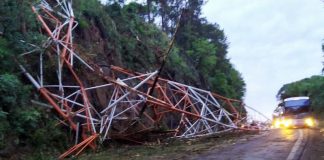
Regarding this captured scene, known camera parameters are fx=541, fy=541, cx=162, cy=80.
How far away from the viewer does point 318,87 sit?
6325 cm

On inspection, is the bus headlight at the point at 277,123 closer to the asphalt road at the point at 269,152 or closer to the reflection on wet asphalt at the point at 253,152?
the asphalt road at the point at 269,152

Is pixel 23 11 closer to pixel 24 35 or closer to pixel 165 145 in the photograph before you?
pixel 24 35

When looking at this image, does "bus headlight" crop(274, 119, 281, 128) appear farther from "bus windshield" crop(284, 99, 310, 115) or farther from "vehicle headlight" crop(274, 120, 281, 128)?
"bus windshield" crop(284, 99, 310, 115)

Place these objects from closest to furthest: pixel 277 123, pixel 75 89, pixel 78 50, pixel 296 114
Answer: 1. pixel 75 89
2. pixel 78 50
3. pixel 296 114
4. pixel 277 123

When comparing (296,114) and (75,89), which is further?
(296,114)

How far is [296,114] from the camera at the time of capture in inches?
1415

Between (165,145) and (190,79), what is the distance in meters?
25.6

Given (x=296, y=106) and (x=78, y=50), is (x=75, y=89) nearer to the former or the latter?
(x=78, y=50)

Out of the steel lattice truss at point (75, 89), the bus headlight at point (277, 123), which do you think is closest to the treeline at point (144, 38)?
the steel lattice truss at point (75, 89)

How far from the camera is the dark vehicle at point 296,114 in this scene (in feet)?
115

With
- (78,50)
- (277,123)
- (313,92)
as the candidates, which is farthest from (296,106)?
(313,92)

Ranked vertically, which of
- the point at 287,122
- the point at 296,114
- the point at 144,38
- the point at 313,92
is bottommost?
the point at 287,122

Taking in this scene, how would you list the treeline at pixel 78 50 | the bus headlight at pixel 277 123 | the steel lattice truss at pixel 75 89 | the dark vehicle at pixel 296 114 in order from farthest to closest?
the bus headlight at pixel 277 123
the dark vehicle at pixel 296 114
the steel lattice truss at pixel 75 89
the treeline at pixel 78 50

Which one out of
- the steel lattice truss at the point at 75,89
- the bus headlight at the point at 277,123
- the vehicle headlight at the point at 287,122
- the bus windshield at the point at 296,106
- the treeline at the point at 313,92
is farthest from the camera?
the treeline at the point at 313,92
